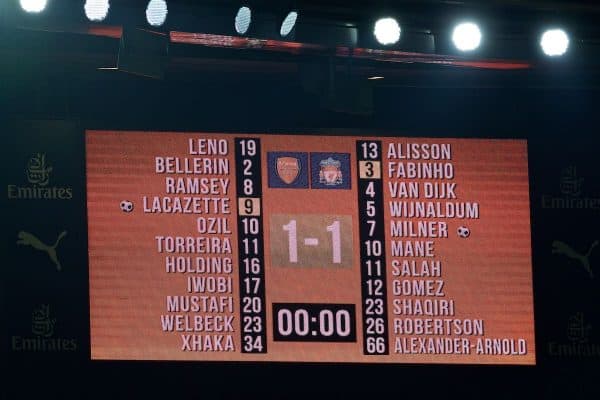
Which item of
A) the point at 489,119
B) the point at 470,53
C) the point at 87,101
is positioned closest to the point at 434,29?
the point at 470,53

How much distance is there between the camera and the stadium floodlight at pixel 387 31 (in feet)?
18.4

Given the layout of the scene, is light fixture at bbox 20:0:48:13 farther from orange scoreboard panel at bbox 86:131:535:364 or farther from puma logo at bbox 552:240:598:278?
puma logo at bbox 552:240:598:278

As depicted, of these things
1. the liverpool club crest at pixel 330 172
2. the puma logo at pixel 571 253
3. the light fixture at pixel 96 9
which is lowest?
the puma logo at pixel 571 253

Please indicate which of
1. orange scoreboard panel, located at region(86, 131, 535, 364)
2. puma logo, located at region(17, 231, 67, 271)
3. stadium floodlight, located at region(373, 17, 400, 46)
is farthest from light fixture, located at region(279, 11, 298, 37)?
puma logo, located at region(17, 231, 67, 271)

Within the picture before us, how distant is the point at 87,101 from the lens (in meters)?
5.95

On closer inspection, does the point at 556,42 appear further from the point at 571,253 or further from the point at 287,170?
the point at 287,170

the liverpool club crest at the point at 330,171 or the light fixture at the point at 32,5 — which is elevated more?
the light fixture at the point at 32,5

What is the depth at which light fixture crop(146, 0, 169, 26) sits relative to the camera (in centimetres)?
518

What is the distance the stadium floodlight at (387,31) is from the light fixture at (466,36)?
0.31m

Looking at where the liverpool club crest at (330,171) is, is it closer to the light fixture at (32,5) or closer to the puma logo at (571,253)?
the puma logo at (571,253)

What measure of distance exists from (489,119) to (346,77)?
2.74ft

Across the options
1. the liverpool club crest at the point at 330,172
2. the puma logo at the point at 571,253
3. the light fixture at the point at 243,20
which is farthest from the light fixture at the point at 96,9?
the puma logo at the point at 571,253

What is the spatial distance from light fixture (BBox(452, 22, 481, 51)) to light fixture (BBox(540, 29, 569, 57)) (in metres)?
0.32

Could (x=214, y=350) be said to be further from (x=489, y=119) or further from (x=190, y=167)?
(x=489, y=119)
